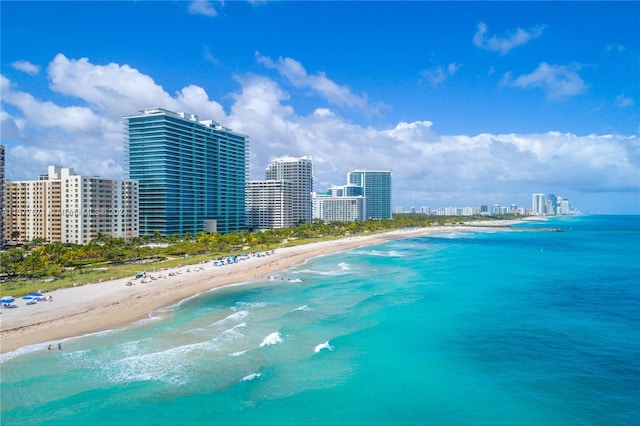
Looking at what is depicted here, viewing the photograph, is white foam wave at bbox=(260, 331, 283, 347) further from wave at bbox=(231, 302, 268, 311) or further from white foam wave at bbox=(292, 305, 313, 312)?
wave at bbox=(231, 302, 268, 311)

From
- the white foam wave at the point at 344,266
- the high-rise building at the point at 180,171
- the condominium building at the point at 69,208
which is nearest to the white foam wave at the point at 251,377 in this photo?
the white foam wave at the point at 344,266

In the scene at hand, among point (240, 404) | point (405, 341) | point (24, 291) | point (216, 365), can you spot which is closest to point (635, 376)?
point (405, 341)

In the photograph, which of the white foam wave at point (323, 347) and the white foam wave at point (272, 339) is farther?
the white foam wave at point (272, 339)

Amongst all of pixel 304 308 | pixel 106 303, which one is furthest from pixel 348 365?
pixel 106 303

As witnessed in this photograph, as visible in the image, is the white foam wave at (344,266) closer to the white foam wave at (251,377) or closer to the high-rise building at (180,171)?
the white foam wave at (251,377)

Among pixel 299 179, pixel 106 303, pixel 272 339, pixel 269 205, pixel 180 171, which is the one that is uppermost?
pixel 299 179

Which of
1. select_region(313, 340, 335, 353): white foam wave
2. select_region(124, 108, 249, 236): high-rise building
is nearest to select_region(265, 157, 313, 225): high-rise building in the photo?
select_region(124, 108, 249, 236): high-rise building

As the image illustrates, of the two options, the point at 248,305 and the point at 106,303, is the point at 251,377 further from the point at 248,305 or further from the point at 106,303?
the point at 106,303

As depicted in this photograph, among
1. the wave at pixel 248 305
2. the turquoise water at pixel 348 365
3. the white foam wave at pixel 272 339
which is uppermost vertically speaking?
the wave at pixel 248 305
